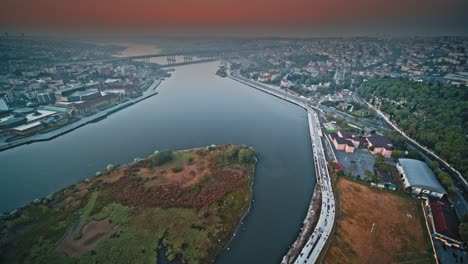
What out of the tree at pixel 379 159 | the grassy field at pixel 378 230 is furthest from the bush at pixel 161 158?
the tree at pixel 379 159

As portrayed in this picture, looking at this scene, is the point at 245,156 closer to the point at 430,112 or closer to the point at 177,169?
the point at 177,169

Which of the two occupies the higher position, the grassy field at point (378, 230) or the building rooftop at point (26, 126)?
the grassy field at point (378, 230)

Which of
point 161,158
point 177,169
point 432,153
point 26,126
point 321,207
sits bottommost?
point 26,126

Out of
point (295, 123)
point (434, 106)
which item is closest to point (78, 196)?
point (295, 123)

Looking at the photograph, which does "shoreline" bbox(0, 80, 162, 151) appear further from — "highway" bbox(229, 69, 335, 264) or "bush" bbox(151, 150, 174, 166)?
"highway" bbox(229, 69, 335, 264)

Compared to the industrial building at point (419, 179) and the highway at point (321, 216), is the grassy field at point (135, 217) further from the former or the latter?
the industrial building at point (419, 179)

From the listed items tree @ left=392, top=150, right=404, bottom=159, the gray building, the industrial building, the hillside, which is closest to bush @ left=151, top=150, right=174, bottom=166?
the industrial building

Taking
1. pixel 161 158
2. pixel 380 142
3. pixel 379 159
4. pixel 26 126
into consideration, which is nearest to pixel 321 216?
pixel 379 159
